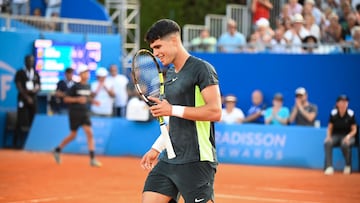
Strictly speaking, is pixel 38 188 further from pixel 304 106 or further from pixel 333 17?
pixel 333 17

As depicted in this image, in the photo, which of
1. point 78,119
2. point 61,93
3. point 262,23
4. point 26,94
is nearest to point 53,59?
point 26,94

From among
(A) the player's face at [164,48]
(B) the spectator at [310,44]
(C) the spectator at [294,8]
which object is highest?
(C) the spectator at [294,8]

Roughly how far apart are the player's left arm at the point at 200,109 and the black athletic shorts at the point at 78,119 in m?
11.3

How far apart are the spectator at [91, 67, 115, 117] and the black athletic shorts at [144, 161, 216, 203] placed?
1546 centimetres

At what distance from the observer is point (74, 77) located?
2308cm

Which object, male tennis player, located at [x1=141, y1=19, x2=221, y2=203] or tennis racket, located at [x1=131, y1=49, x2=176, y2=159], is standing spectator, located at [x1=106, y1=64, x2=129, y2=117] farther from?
male tennis player, located at [x1=141, y1=19, x2=221, y2=203]

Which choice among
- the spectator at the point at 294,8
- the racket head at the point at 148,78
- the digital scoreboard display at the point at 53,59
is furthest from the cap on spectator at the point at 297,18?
the racket head at the point at 148,78

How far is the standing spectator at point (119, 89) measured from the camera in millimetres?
23719

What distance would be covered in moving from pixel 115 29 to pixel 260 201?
1550 centimetres

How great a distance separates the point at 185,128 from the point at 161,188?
0.52 meters

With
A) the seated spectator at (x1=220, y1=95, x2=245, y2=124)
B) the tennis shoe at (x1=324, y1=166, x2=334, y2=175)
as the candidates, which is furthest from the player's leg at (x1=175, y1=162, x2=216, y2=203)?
the seated spectator at (x1=220, y1=95, x2=245, y2=124)

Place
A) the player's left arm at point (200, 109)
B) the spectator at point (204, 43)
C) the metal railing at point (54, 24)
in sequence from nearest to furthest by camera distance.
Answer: the player's left arm at point (200, 109) → the spectator at point (204, 43) → the metal railing at point (54, 24)

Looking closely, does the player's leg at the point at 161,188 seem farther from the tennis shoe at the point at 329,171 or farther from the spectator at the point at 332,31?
the spectator at the point at 332,31

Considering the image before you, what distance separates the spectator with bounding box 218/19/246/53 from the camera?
2258 centimetres
